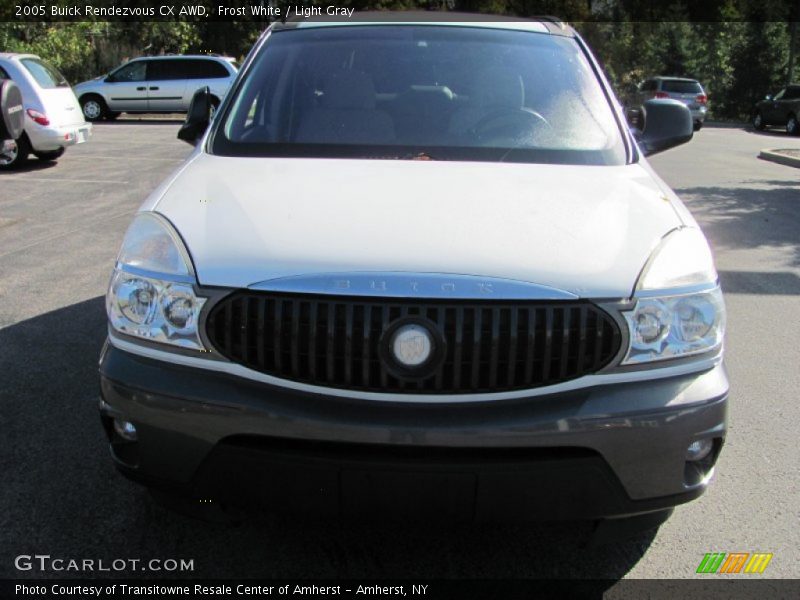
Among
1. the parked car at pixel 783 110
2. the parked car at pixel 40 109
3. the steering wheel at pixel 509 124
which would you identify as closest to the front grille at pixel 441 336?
the steering wheel at pixel 509 124

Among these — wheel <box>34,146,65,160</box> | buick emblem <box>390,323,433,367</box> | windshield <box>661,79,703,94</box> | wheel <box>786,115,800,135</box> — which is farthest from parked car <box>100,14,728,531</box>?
windshield <box>661,79,703,94</box>

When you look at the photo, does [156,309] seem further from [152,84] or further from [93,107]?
[93,107]

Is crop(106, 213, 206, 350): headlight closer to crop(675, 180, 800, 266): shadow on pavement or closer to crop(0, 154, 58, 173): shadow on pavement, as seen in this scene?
crop(675, 180, 800, 266): shadow on pavement

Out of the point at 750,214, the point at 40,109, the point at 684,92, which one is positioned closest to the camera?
the point at 750,214

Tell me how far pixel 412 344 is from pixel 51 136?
38.2 feet

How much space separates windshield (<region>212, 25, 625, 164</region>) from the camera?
133 inches

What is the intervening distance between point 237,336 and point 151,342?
0.28m

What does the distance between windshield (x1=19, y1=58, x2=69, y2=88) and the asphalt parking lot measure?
250 inches

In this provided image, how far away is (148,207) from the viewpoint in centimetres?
284

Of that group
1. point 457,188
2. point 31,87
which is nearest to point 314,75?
point 457,188

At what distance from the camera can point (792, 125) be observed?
26.0 metres

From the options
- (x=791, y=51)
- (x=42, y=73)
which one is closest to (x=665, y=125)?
(x=42, y=73)

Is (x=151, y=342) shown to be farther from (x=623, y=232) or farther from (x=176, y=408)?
(x=623, y=232)

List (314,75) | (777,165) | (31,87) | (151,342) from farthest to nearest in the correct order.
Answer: (777,165), (31,87), (314,75), (151,342)
